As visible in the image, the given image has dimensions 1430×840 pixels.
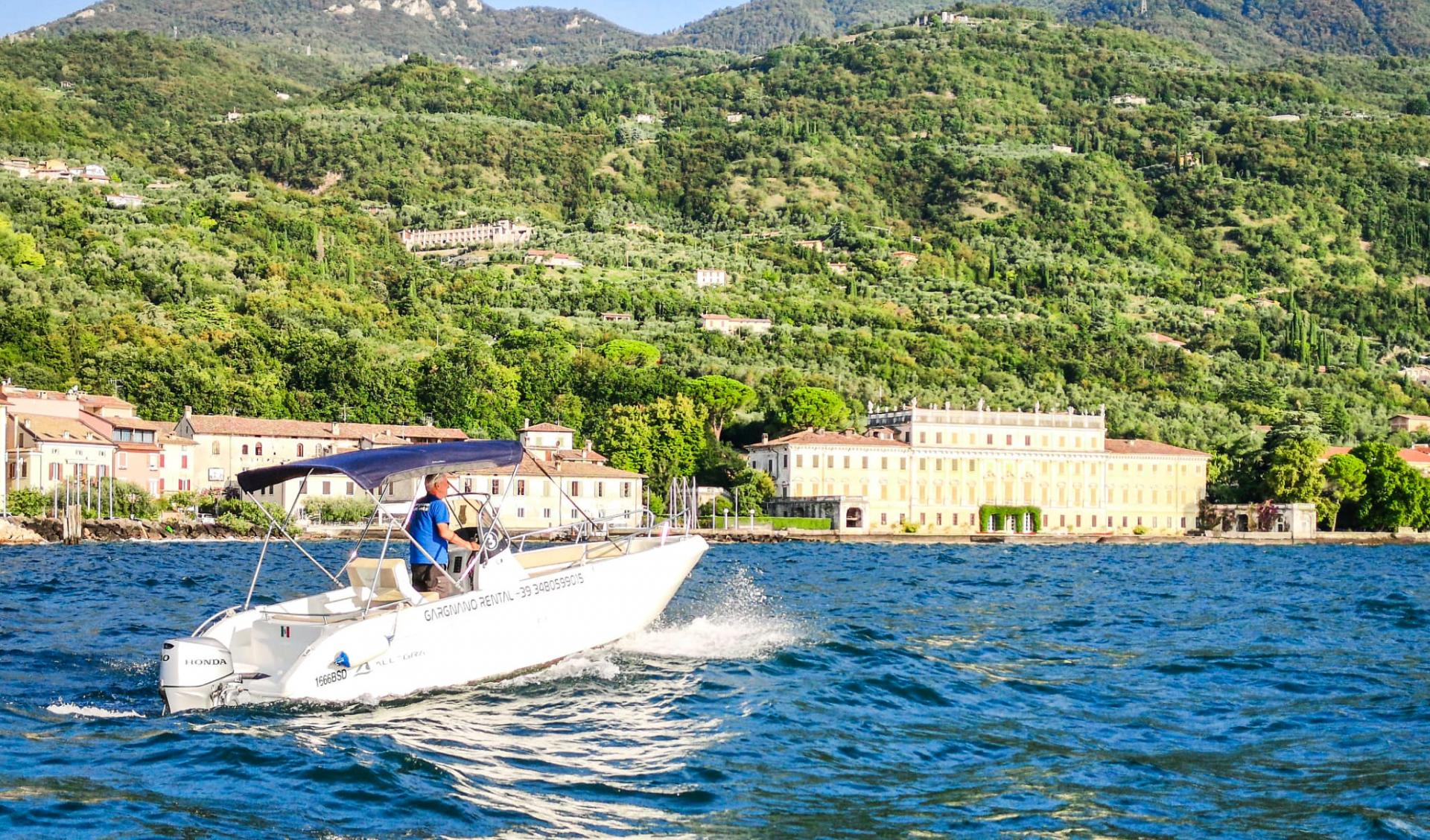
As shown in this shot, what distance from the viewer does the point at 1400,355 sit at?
647ft

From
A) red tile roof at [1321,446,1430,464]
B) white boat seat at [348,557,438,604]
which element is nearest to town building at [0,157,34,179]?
red tile roof at [1321,446,1430,464]

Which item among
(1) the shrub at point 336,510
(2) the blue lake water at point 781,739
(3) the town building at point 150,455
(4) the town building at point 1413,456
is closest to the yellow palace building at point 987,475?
(4) the town building at point 1413,456

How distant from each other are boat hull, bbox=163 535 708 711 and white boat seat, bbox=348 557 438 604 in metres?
0.42

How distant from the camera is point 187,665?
16.6m

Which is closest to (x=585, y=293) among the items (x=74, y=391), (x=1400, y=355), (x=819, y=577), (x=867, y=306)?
(x=867, y=306)

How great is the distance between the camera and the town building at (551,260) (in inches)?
7372

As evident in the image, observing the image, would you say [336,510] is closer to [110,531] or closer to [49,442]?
[49,442]

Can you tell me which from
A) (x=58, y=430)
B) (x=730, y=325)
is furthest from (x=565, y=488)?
(x=730, y=325)

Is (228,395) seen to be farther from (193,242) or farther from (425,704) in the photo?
(425,704)

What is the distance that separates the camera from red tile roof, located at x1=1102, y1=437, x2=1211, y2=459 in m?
112

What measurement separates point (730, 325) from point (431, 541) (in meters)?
144

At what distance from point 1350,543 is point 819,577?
63.9 meters

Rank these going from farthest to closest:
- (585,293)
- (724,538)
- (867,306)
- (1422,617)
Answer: (867,306)
(585,293)
(724,538)
(1422,617)

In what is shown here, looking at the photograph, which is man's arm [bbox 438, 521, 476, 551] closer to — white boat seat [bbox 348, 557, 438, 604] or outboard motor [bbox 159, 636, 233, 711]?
white boat seat [bbox 348, 557, 438, 604]
